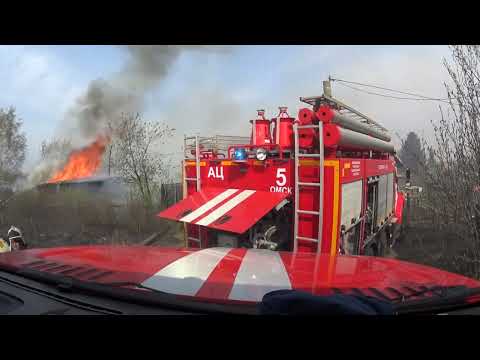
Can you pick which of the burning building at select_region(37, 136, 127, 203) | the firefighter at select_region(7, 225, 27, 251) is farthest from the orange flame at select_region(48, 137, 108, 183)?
the firefighter at select_region(7, 225, 27, 251)

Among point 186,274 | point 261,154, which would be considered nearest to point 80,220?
point 261,154

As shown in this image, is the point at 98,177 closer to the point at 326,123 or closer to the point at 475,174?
the point at 326,123

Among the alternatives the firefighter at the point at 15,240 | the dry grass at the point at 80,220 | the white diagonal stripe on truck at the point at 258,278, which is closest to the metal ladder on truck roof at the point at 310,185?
the white diagonal stripe on truck at the point at 258,278

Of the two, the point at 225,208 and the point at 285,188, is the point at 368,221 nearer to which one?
the point at 285,188

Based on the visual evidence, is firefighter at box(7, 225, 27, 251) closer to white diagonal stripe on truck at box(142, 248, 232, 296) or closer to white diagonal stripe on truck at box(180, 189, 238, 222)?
white diagonal stripe on truck at box(180, 189, 238, 222)

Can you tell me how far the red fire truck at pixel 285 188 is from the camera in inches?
132

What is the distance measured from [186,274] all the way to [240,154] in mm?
2461

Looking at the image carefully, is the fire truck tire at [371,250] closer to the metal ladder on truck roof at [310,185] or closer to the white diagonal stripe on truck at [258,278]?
the metal ladder on truck roof at [310,185]

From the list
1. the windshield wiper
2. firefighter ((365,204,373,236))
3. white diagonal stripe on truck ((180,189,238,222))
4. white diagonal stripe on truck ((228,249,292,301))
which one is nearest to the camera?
the windshield wiper

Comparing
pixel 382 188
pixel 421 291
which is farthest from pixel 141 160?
pixel 421 291

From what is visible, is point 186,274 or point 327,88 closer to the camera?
point 186,274

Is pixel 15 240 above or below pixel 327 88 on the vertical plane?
below

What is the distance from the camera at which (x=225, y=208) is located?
3689 mm

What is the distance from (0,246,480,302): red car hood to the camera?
66.9 inches
